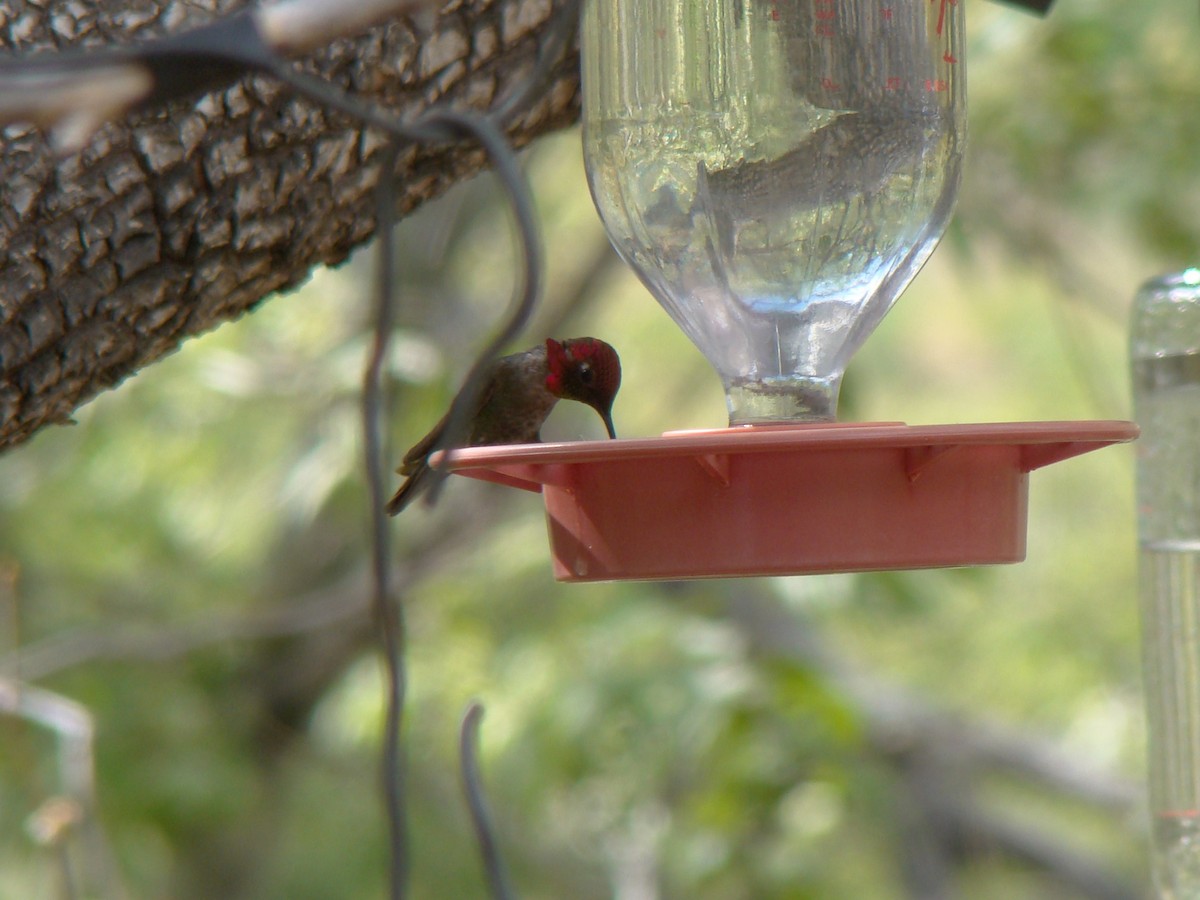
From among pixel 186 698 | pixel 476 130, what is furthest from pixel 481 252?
pixel 476 130

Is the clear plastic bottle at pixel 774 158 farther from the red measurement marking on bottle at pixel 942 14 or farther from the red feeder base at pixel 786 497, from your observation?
the red feeder base at pixel 786 497

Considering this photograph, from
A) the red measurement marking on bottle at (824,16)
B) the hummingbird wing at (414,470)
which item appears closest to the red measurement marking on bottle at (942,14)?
the red measurement marking on bottle at (824,16)

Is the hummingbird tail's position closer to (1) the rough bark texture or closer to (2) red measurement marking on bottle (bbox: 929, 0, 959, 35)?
(1) the rough bark texture

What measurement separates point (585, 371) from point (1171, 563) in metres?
0.91

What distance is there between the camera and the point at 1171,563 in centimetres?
213

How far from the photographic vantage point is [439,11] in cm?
171

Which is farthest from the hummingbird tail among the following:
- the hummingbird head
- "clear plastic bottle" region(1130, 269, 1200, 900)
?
"clear plastic bottle" region(1130, 269, 1200, 900)

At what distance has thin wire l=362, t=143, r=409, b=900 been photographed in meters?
0.78

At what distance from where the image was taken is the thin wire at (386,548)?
0.78 meters

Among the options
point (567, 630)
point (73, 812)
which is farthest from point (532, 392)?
point (567, 630)

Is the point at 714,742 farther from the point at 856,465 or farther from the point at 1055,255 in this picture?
the point at 856,465

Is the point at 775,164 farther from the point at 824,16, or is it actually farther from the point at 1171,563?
the point at 1171,563

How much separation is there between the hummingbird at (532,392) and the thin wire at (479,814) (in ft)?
2.42

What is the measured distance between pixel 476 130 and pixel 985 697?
22.5 feet
